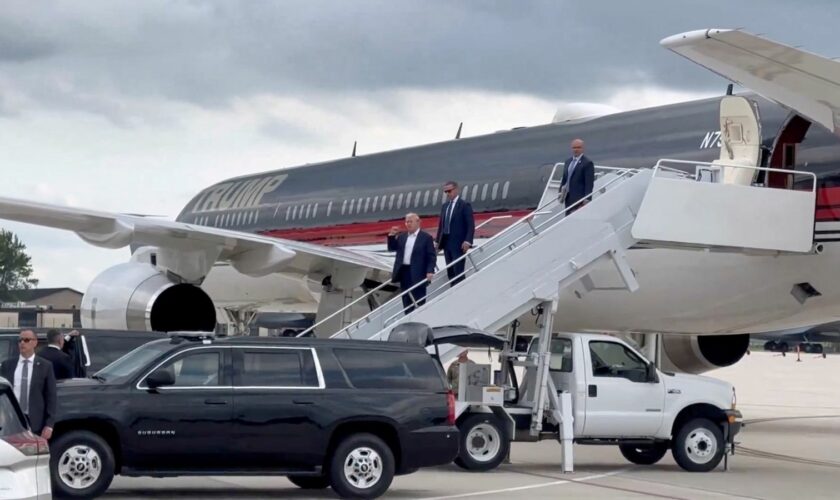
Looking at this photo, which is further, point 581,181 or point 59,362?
point 581,181

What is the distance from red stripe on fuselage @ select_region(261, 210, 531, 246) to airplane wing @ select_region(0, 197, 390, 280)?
161cm

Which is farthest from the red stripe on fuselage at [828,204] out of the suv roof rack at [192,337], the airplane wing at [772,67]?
the suv roof rack at [192,337]

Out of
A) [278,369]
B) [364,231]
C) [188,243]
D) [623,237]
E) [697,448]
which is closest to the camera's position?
[278,369]

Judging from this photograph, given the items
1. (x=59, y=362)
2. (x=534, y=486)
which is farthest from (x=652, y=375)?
(x=59, y=362)

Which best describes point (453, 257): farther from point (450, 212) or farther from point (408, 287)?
point (408, 287)

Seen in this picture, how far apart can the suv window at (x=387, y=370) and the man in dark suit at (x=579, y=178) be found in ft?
15.1

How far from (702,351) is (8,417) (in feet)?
50.8

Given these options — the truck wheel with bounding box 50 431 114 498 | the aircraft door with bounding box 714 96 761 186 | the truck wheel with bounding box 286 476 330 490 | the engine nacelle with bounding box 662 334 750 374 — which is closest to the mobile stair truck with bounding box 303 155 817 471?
the aircraft door with bounding box 714 96 761 186

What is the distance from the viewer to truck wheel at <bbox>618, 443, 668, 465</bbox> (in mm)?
17406

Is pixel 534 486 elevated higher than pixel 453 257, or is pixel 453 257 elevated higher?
pixel 453 257

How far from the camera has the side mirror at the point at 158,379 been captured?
13.2 m

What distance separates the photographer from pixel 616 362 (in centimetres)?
1700

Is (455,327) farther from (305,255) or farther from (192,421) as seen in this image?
(305,255)

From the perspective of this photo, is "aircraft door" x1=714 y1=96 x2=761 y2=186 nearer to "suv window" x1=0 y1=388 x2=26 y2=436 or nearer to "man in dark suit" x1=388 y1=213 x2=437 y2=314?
"man in dark suit" x1=388 y1=213 x2=437 y2=314
